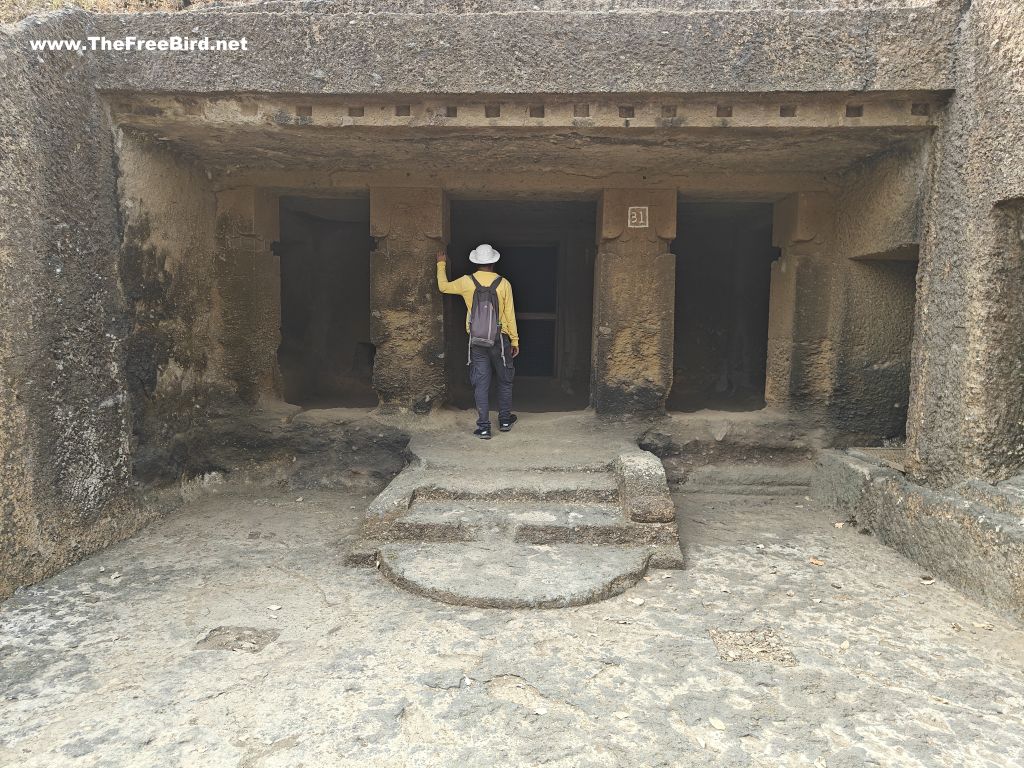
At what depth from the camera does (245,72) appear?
3.53 m

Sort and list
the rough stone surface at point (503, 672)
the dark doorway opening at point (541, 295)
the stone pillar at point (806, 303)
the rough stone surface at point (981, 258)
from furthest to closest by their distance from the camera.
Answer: the dark doorway opening at point (541, 295) → the stone pillar at point (806, 303) → the rough stone surface at point (981, 258) → the rough stone surface at point (503, 672)

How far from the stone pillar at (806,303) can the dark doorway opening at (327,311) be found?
387cm

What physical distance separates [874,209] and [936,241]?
2.75ft

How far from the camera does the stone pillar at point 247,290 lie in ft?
16.5

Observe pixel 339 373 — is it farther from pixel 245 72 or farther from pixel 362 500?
pixel 245 72

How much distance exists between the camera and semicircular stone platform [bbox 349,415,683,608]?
3.08 meters

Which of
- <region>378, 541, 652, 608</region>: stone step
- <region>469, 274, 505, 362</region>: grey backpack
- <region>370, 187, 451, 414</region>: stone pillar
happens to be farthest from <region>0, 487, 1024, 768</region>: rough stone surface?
<region>469, 274, 505, 362</region>: grey backpack

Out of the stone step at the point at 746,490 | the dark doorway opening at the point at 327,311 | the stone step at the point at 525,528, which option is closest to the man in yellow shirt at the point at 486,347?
the stone step at the point at 525,528

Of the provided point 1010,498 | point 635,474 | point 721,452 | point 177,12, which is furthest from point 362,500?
point 1010,498

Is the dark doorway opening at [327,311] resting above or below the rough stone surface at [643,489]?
above

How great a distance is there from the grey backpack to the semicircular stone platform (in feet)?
2.97

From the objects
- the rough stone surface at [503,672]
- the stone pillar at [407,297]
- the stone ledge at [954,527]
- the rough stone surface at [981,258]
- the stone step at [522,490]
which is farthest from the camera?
the stone pillar at [407,297]

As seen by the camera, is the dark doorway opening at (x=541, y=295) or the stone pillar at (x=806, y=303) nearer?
the stone pillar at (x=806, y=303)

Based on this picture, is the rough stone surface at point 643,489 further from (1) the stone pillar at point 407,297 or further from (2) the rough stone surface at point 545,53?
(2) the rough stone surface at point 545,53
